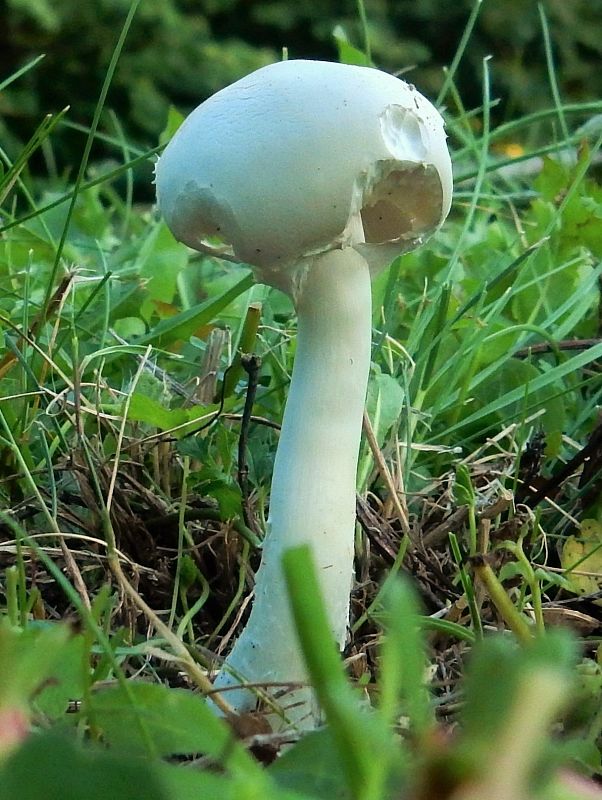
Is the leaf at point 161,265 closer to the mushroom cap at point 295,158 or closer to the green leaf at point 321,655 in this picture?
the mushroom cap at point 295,158

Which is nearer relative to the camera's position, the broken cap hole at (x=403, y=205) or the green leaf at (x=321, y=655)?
the green leaf at (x=321, y=655)

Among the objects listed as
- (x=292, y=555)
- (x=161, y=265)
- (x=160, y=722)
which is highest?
(x=292, y=555)

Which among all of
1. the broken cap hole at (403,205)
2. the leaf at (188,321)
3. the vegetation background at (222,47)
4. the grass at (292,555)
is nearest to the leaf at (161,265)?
the grass at (292,555)

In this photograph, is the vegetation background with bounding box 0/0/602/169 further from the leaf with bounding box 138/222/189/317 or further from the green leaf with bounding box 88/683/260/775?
the green leaf with bounding box 88/683/260/775

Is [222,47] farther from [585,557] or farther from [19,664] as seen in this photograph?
[19,664]

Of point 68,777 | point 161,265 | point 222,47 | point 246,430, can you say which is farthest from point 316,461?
point 222,47

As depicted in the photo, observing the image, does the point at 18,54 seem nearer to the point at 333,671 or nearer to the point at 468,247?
the point at 468,247

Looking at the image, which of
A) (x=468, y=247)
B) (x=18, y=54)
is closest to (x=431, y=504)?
(x=468, y=247)
